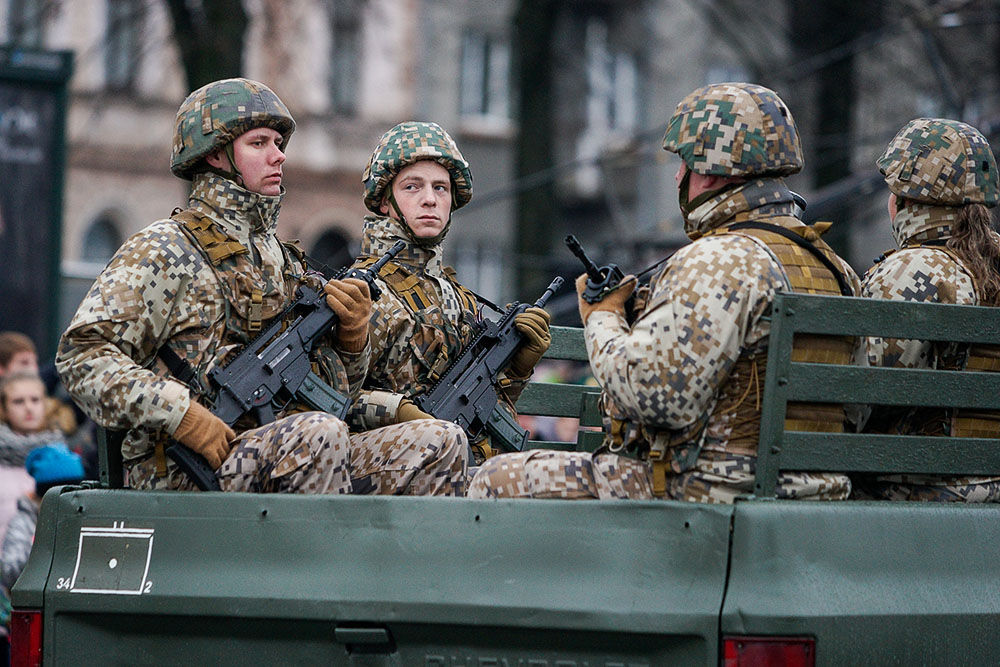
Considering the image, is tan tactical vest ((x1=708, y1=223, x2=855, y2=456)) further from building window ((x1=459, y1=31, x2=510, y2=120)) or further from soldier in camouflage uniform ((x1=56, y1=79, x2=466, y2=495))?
building window ((x1=459, y1=31, x2=510, y2=120))

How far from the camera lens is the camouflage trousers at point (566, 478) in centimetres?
410

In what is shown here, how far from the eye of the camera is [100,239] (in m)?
26.4

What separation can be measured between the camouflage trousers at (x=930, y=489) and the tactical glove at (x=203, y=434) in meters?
1.85

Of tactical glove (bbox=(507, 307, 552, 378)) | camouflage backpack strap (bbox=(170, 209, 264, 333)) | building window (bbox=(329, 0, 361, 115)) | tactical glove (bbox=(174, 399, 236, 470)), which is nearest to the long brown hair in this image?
tactical glove (bbox=(507, 307, 552, 378))

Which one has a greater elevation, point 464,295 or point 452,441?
point 464,295

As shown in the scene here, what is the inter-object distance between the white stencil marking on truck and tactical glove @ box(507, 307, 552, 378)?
6.34ft

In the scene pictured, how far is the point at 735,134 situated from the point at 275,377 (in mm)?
1605

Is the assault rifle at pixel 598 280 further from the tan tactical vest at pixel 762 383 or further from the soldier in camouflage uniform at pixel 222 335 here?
the soldier in camouflage uniform at pixel 222 335

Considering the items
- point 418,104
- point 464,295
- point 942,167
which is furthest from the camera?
point 418,104

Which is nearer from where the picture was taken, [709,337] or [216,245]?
[709,337]

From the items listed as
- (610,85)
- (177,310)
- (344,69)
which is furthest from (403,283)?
(610,85)

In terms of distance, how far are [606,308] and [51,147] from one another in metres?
7.97

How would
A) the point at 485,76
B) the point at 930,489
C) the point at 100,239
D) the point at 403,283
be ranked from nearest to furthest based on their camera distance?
the point at 930,489, the point at 403,283, the point at 100,239, the point at 485,76

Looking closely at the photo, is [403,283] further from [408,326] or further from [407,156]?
[407,156]
